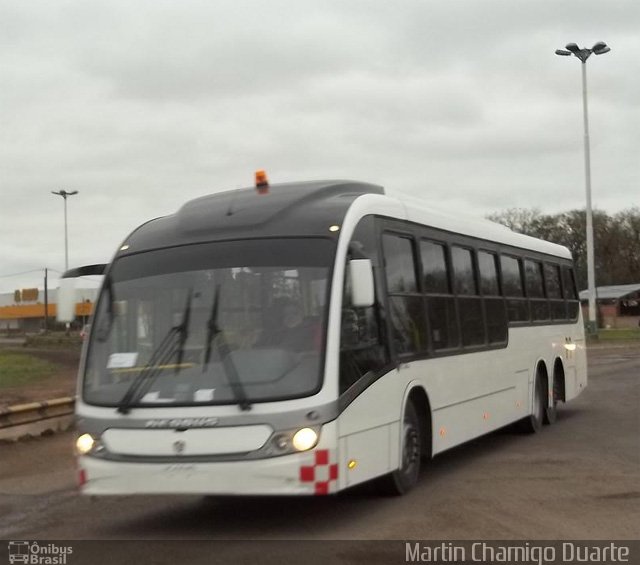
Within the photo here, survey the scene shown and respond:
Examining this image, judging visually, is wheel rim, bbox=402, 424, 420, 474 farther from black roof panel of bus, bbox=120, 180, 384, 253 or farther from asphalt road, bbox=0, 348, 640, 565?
black roof panel of bus, bbox=120, 180, 384, 253

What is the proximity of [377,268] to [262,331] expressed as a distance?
1.63 m

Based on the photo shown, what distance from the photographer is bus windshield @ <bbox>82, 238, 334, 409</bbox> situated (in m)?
8.15

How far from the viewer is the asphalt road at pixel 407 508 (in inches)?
318

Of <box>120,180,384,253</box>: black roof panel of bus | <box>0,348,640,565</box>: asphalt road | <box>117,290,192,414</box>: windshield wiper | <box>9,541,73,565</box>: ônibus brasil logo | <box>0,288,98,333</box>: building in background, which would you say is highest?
<box>0,288,98,333</box>: building in background

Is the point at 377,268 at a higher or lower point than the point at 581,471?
higher

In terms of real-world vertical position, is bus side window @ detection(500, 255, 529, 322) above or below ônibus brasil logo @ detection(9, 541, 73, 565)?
above

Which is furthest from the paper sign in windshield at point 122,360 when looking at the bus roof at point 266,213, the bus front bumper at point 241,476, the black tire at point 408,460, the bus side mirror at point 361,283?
the black tire at point 408,460

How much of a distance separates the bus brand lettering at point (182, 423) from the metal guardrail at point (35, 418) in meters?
7.06

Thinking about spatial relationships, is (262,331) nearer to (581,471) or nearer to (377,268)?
(377,268)

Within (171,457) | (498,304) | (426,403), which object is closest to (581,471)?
(426,403)

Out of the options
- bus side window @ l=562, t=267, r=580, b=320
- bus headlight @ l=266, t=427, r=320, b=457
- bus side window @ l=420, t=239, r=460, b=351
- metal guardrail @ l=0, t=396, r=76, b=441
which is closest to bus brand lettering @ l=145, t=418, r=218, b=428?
bus headlight @ l=266, t=427, r=320, b=457

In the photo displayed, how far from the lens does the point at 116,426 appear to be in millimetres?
8297

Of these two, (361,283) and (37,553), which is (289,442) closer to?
(361,283)

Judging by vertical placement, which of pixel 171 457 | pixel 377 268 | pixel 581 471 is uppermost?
pixel 377 268
